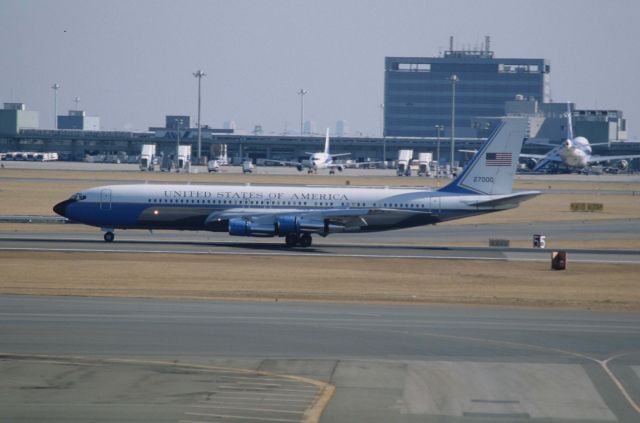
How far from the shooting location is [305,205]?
6662 centimetres

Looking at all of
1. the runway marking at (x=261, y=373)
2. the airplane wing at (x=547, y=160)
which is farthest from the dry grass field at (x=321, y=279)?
the airplane wing at (x=547, y=160)

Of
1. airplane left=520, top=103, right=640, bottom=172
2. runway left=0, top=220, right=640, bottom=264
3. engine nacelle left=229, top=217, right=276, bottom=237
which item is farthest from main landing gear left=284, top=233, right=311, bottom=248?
airplane left=520, top=103, right=640, bottom=172

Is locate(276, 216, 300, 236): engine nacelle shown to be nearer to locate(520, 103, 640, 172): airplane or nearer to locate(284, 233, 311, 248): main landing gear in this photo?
locate(284, 233, 311, 248): main landing gear

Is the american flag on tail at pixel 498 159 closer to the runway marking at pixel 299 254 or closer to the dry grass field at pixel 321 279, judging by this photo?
the runway marking at pixel 299 254

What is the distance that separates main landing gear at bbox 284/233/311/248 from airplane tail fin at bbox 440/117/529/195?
31.4 ft

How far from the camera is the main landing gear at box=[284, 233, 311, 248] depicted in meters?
65.8

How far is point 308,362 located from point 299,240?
36343 millimetres

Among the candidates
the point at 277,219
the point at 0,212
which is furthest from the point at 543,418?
the point at 0,212

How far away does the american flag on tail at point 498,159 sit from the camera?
67.1m

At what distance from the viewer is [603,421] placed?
77.1ft

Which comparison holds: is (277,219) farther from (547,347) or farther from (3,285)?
(547,347)

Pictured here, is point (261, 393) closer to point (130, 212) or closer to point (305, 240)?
point (305, 240)

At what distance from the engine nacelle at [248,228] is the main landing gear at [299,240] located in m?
2.01

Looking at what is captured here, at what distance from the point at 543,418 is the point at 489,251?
4358 cm
